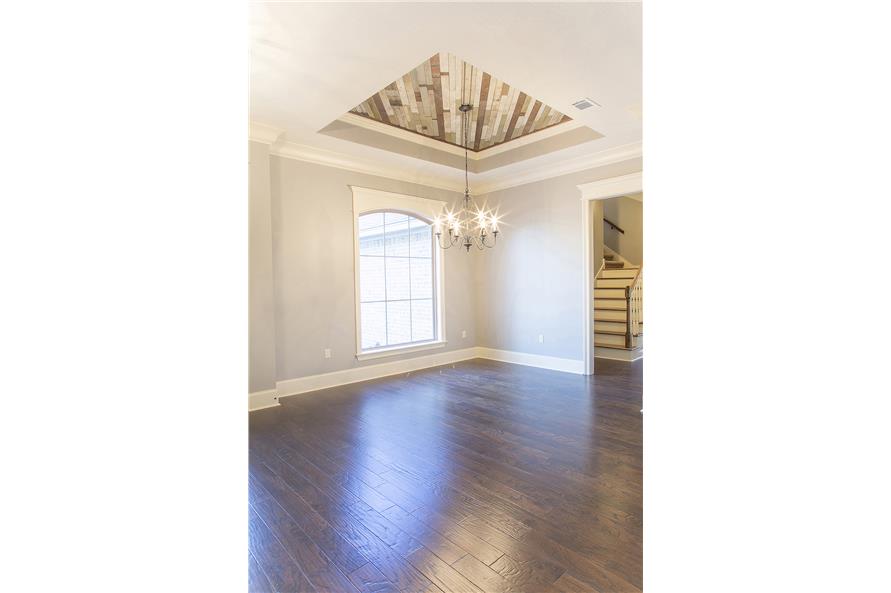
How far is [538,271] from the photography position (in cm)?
560

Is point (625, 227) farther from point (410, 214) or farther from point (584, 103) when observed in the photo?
point (584, 103)

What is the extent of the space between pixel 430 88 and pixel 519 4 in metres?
1.53

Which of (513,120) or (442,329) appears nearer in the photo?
(513,120)

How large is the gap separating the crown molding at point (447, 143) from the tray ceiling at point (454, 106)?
5 centimetres

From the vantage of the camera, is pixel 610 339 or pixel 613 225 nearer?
pixel 610 339

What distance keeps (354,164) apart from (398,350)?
8.03ft

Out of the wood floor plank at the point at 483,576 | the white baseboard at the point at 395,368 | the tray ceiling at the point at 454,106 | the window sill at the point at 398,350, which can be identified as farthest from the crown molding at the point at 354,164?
the wood floor plank at the point at 483,576

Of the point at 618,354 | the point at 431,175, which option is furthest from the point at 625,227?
the point at 431,175

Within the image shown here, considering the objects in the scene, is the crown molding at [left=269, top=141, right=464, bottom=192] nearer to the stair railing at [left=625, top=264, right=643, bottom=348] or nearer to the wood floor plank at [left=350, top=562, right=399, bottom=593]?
the stair railing at [left=625, top=264, right=643, bottom=348]

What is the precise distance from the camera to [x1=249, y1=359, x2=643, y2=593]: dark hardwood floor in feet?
5.30

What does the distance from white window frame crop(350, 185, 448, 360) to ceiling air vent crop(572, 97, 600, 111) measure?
260cm
